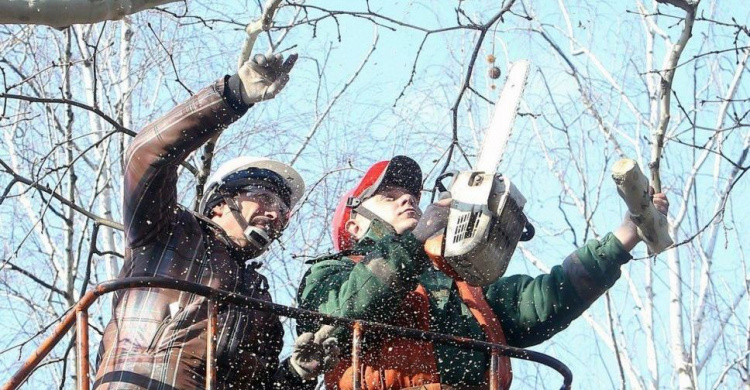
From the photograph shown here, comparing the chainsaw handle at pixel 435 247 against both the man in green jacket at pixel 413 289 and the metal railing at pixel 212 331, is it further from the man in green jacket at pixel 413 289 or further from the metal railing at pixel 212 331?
the metal railing at pixel 212 331

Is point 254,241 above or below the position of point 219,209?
below

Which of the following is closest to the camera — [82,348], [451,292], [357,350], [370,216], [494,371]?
[82,348]

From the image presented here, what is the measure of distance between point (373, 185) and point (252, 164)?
1.68 feet

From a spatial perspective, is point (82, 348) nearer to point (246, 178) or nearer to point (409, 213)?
point (246, 178)

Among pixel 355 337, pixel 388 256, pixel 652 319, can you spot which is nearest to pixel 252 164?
pixel 388 256

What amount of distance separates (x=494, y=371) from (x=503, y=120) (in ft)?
3.30

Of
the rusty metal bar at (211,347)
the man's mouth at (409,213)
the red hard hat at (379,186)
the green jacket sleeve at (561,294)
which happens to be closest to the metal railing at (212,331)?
the rusty metal bar at (211,347)

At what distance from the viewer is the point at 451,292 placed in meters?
4.72

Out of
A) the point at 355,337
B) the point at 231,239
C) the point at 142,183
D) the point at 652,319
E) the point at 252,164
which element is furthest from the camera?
the point at 652,319


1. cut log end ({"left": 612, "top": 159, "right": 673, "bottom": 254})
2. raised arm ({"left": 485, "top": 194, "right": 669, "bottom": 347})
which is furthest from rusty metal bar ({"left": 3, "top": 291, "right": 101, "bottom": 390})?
cut log end ({"left": 612, "top": 159, "right": 673, "bottom": 254})

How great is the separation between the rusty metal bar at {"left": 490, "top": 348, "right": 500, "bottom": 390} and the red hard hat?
43.4 inches

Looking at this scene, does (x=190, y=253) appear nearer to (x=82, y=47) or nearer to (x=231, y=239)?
(x=231, y=239)

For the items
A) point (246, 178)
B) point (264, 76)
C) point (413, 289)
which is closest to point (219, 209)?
point (246, 178)

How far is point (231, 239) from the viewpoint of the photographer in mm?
4602
